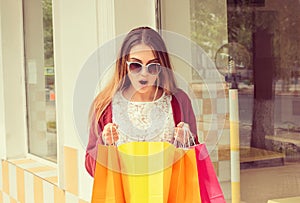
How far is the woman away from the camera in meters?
1.14

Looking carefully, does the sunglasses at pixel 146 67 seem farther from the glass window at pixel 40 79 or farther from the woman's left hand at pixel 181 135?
the glass window at pixel 40 79

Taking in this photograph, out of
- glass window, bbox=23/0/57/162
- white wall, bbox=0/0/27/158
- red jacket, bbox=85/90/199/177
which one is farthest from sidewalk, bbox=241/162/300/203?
white wall, bbox=0/0/27/158

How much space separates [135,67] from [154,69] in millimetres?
45

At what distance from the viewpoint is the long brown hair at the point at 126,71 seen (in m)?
1.17

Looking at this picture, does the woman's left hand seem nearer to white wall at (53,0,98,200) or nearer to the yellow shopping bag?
the yellow shopping bag

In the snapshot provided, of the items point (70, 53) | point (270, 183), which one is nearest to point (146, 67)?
point (270, 183)

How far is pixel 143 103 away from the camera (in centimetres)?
116

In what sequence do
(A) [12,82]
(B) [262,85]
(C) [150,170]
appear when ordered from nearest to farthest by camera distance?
(C) [150,170]
(B) [262,85]
(A) [12,82]

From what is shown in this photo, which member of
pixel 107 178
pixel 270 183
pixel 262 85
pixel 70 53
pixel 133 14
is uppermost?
pixel 133 14

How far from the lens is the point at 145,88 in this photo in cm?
116

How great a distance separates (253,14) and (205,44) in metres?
0.21

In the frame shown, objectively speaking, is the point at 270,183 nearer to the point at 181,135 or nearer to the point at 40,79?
the point at 181,135

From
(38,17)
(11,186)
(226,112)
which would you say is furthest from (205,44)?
(11,186)

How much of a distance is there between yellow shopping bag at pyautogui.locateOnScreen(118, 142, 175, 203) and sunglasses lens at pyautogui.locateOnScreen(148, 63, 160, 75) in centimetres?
17
